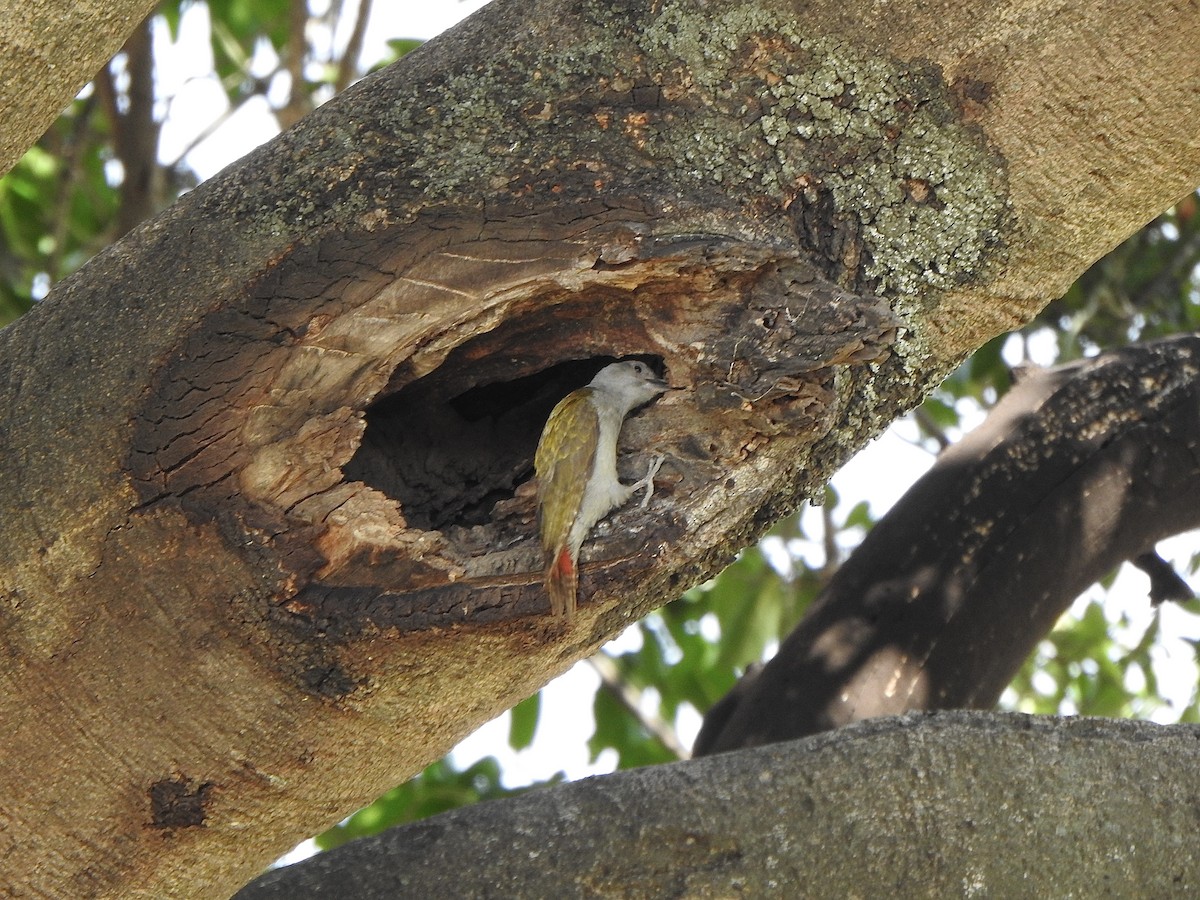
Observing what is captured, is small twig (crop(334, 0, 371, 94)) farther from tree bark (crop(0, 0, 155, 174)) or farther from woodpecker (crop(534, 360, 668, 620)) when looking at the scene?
tree bark (crop(0, 0, 155, 174))

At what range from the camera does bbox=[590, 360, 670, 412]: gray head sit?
2234 mm

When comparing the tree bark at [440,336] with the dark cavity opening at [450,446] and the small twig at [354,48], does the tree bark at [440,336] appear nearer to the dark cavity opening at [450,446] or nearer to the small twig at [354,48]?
the dark cavity opening at [450,446]

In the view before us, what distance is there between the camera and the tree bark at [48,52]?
5.13ft

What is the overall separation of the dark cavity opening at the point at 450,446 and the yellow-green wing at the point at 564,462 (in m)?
0.08

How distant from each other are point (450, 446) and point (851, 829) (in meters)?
0.96

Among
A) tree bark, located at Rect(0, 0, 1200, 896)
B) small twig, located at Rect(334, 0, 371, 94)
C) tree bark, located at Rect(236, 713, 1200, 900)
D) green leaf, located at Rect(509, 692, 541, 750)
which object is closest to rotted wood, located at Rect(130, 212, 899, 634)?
tree bark, located at Rect(0, 0, 1200, 896)

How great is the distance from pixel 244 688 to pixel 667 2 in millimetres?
1147

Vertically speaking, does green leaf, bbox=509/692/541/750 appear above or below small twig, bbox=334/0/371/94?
below

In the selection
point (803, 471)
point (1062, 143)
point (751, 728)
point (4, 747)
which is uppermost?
point (4, 747)

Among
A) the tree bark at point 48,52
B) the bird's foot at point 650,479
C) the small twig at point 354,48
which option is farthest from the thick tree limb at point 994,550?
the small twig at point 354,48

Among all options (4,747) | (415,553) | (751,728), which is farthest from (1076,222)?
(4,747)

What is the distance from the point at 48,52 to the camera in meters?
1.59

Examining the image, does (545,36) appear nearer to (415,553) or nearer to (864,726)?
(415,553)

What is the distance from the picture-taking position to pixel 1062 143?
194 cm
